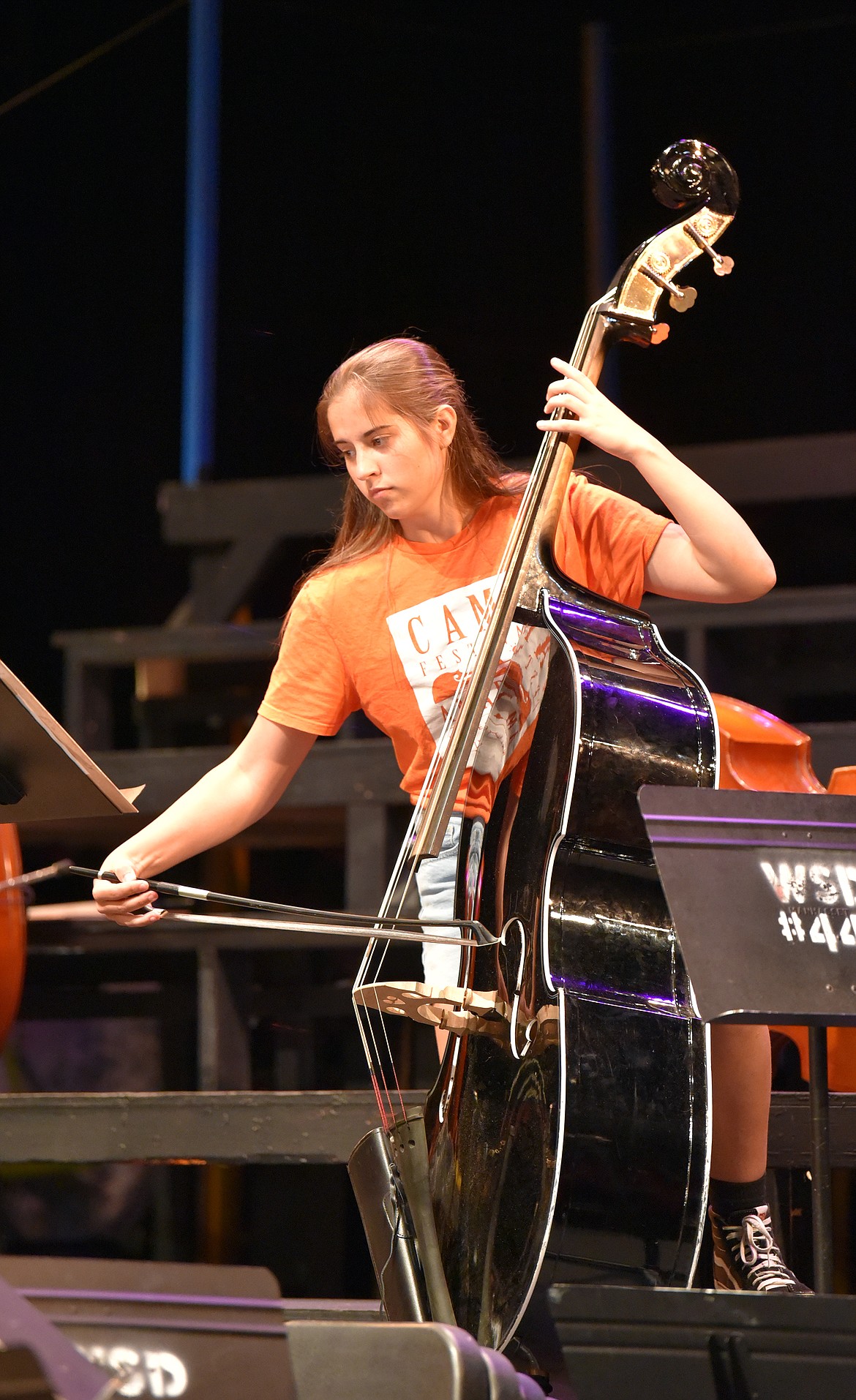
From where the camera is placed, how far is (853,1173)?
2.92 m

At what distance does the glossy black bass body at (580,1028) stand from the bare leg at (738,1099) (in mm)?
153

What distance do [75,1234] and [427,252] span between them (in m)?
2.32

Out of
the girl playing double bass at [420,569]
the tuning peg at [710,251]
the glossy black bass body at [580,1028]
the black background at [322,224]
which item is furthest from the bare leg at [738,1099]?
the black background at [322,224]

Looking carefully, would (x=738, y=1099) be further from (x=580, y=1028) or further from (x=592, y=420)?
(x=592, y=420)

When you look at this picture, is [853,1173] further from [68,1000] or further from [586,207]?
[586,207]

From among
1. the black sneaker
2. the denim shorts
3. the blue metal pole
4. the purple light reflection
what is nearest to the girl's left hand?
the denim shorts

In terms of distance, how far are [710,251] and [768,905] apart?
92 cm

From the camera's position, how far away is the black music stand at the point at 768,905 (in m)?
1.20

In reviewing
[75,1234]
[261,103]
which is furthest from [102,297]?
[75,1234]

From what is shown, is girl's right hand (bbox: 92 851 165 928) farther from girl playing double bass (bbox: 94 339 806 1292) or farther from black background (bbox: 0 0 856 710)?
black background (bbox: 0 0 856 710)

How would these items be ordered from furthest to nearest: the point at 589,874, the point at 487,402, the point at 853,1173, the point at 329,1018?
the point at 487,402
the point at 329,1018
the point at 853,1173
the point at 589,874

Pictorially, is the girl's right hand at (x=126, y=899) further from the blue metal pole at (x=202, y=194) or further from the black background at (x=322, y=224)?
the blue metal pole at (x=202, y=194)

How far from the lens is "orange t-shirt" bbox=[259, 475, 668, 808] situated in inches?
72.2

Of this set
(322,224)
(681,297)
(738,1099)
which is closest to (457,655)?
(681,297)
